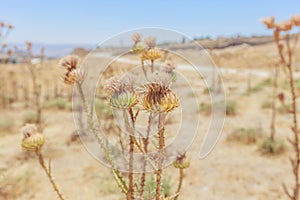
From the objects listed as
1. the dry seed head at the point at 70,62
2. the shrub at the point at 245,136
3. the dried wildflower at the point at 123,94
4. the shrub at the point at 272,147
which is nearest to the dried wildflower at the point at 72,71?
the dry seed head at the point at 70,62

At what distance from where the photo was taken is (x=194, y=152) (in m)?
6.95

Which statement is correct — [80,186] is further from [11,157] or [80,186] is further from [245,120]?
[245,120]

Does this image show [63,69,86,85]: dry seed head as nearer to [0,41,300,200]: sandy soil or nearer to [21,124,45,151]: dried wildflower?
[21,124,45,151]: dried wildflower

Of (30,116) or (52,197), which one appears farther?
(30,116)

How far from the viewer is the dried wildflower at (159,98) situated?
1.14 m

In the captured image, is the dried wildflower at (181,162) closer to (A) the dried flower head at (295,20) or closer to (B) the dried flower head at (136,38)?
(B) the dried flower head at (136,38)

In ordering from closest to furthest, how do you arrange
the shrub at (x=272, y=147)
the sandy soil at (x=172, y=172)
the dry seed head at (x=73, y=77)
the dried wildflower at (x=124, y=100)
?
the dried wildflower at (x=124, y=100)
the dry seed head at (x=73, y=77)
the sandy soil at (x=172, y=172)
the shrub at (x=272, y=147)

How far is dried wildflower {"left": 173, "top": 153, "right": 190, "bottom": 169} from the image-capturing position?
193 cm

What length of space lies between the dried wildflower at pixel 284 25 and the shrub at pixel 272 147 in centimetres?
452

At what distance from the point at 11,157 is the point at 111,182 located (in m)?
2.60

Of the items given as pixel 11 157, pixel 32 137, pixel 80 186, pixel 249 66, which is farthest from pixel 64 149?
pixel 249 66

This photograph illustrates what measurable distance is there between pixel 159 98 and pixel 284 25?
1527 mm

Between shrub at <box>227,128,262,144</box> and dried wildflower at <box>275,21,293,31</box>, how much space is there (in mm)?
5189

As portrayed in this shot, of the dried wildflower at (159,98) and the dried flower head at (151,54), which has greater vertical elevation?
the dried flower head at (151,54)
